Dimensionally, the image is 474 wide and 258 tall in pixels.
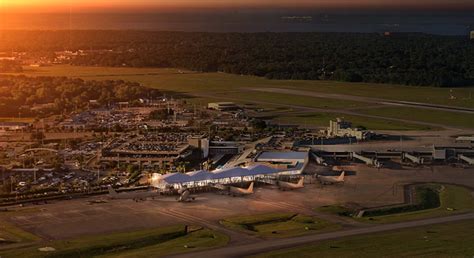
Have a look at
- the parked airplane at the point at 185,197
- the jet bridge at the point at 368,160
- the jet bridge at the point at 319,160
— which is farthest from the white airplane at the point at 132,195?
the jet bridge at the point at 368,160

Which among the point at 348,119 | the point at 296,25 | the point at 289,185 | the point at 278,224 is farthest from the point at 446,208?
the point at 296,25

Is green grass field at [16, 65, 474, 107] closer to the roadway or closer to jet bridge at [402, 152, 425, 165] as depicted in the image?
jet bridge at [402, 152, 425, 165]

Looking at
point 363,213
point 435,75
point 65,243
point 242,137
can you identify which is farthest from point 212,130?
point 435,75

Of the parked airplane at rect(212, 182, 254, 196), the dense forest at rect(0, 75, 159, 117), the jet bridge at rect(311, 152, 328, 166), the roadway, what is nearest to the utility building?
the jet bridge at rect(311, 152, 328, 166)

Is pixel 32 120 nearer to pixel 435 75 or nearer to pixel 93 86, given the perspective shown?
pixel 93 86

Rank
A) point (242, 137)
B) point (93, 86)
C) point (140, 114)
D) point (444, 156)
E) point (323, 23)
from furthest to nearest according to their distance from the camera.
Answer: point (323, 23)
point (93, 86)
point (140, 114)
point (242, 137)
point (444, 156)

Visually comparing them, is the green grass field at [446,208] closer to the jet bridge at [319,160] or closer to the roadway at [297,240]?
the roadway at [297,240]
